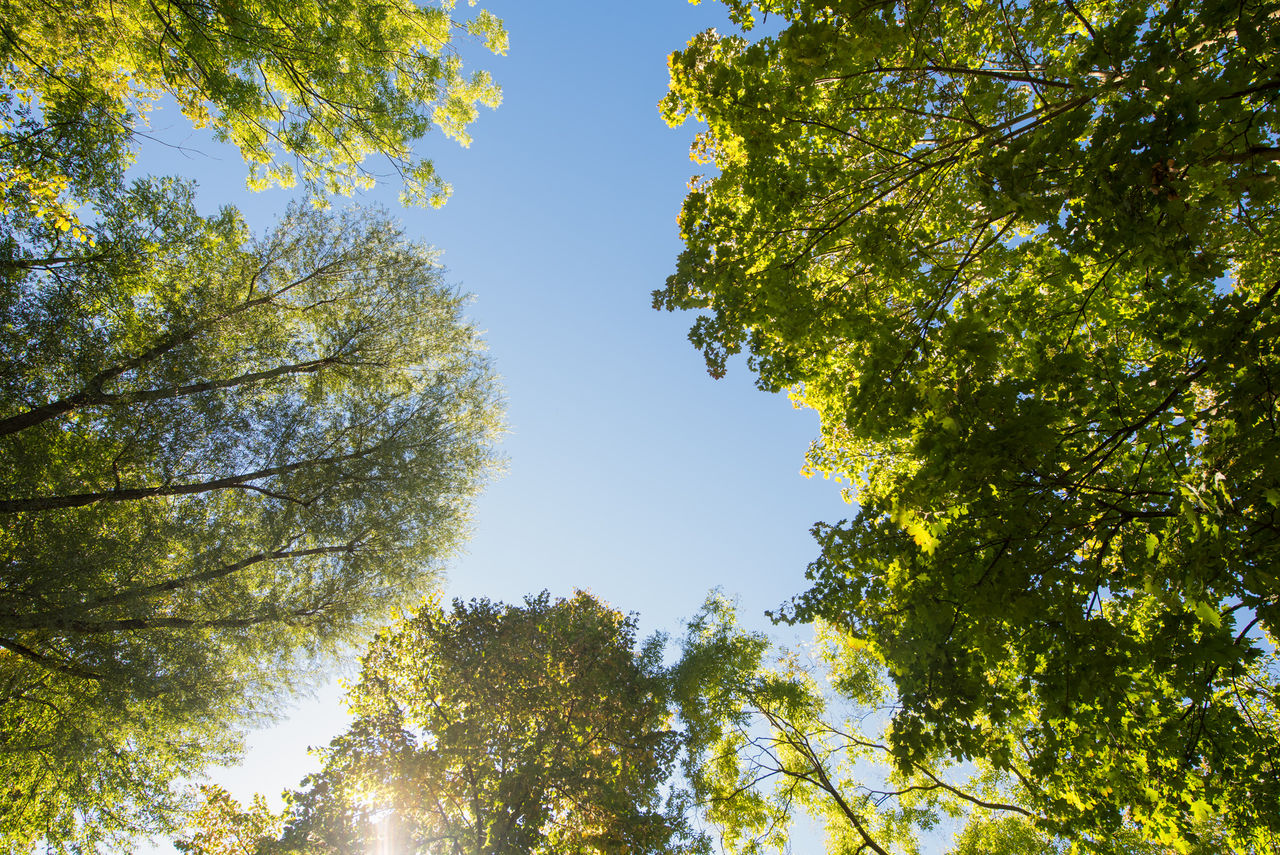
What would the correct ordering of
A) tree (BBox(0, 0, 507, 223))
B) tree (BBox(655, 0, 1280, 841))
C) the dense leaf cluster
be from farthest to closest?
the dense leaf cluster < tree (BBox(0, 0, 507, 223)) < tree (BBox(655, 0, 1280, 841))

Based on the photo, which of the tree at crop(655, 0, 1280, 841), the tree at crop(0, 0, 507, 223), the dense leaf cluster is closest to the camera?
the tree at crop(655, 0, 1280, 841)

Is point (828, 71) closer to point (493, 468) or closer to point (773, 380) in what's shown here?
point (773, 380)

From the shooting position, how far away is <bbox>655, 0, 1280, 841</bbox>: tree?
2.75 metres

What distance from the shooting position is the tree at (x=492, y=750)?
1154 cm

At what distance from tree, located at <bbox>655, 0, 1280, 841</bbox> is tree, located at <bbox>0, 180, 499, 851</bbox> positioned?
9.72 metres

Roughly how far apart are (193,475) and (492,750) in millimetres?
9062

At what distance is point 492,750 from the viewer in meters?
12.0

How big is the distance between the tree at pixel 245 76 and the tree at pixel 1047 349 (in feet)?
25.8

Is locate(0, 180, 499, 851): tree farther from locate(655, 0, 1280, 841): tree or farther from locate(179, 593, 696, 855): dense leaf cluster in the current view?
locate(655, 0, 1280, 841): tree

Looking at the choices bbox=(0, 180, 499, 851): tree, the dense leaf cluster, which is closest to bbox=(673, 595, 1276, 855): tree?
the dense leaf cluster

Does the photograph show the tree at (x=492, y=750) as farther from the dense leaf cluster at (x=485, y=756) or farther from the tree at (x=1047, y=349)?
the tree at (x=1047, y=349)

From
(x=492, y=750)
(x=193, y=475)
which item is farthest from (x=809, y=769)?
(x=193, y=475)

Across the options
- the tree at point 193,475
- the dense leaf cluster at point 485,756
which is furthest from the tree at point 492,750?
the tree at point 193,475

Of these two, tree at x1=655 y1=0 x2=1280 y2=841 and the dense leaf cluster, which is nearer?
tree at x1=655 y1=0 x2=1280 y2=841
